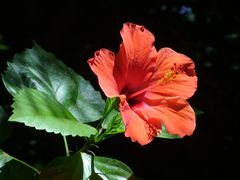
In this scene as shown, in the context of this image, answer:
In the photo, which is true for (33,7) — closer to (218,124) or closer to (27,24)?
(27,24)

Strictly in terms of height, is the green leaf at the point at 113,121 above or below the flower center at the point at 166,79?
below

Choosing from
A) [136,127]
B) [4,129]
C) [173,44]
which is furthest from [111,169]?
[173,44]

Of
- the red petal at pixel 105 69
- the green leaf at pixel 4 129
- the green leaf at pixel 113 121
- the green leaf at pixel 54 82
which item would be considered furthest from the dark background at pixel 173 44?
the red petal at pixel 105 69

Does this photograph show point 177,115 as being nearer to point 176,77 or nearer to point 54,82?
point 176,77

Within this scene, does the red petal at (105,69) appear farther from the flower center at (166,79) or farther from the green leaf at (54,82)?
the green leaf at (54,82)

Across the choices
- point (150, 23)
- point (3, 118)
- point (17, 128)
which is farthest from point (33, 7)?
point (3, 118)

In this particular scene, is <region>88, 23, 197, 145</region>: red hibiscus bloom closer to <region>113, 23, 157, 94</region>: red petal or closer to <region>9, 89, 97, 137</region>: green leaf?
<region>113, 23, 157, 94</region>: red petal
